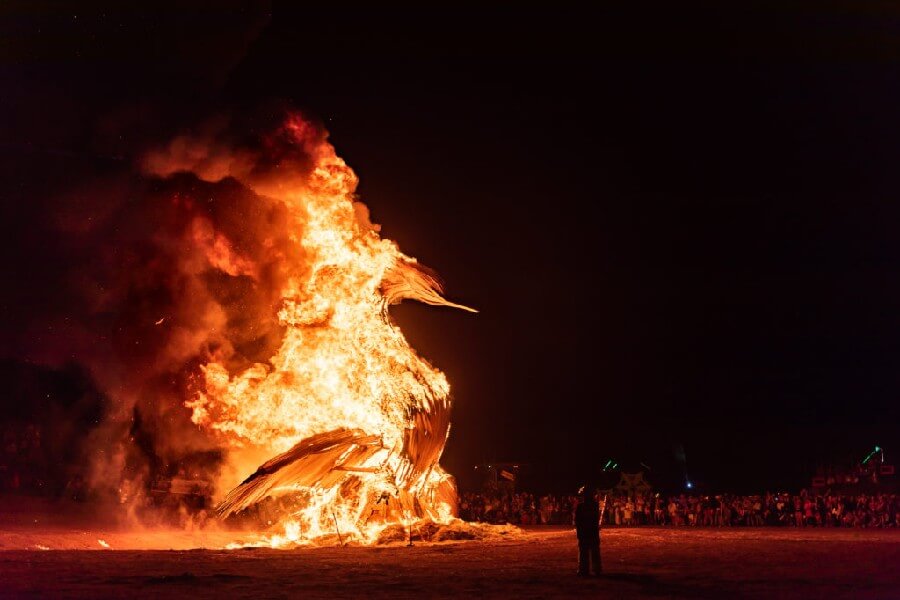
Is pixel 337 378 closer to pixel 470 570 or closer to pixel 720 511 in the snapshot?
pixel 470 570

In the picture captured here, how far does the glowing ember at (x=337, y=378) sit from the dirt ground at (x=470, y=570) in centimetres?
197

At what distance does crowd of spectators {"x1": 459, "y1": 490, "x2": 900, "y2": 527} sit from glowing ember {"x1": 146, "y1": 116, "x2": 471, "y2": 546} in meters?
12.0

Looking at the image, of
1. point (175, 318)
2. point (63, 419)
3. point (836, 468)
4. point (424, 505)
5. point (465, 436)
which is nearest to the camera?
point (424, 505)

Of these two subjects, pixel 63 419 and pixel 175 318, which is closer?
pixel 175 318

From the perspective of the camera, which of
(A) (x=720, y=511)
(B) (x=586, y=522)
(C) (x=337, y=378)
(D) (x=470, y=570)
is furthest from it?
(A) (x=720, y=511)

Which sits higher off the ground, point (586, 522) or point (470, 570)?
point (586, 522)

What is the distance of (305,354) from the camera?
66.7ft

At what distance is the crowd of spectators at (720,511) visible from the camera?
29.6 metres

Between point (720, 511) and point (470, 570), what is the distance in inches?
718

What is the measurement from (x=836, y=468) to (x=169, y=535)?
93.0 feet

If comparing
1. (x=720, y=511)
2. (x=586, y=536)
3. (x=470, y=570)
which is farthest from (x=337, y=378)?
(x=720, y=511)

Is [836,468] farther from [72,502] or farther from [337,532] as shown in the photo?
[72,502]

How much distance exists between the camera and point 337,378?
797 inches

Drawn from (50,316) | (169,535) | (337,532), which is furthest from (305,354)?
(50,316)
